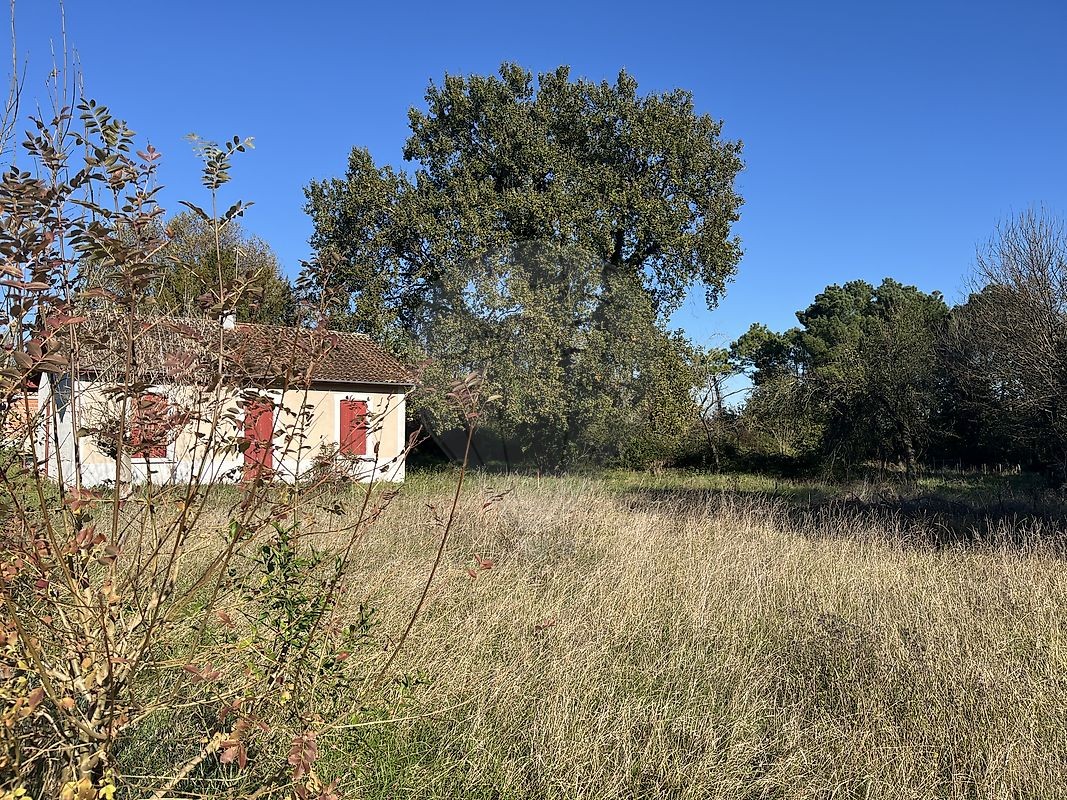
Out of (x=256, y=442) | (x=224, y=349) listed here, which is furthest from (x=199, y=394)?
(x=224, y=349)

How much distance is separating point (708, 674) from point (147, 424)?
3.36 meters

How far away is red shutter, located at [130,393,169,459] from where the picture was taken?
7.14 feet

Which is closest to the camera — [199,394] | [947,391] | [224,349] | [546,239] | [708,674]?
[199,394]

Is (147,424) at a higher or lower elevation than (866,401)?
lower

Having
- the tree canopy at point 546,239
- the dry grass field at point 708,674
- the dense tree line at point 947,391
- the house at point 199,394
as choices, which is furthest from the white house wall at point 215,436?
the dense tree line at point 947,391

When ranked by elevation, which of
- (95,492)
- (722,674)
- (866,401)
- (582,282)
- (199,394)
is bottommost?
(722,674)

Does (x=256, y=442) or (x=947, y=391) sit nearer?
(x=256, y=442)

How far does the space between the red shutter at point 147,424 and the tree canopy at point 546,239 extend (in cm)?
1435

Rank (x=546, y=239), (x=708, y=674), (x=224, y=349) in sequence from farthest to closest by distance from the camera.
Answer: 1. (x=546, y=239)
2. (x=708, y=674)
3. (x=224, y=349)

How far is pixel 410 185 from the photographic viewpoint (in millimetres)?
19266

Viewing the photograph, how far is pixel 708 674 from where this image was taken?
4.38 metres

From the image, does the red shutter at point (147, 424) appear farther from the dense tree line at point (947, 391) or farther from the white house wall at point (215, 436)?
the dense tree line at point (947, 391)

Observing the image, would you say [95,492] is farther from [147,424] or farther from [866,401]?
[866,401]

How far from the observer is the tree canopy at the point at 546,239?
17516 mm
